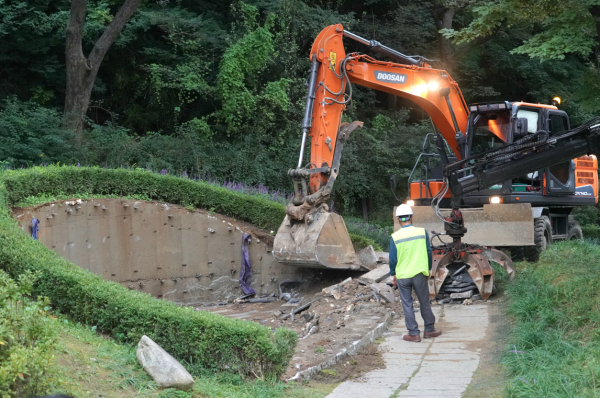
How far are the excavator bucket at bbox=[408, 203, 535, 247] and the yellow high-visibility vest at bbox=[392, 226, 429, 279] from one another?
331cm

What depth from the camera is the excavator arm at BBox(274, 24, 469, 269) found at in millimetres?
10203

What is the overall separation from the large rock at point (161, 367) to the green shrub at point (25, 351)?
91cm

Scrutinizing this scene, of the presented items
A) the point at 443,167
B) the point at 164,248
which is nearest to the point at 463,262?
the point at 443,167

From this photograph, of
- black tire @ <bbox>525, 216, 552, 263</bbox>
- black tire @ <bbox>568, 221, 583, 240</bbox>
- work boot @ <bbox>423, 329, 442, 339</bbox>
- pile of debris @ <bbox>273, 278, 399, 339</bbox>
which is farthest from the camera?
black tire @ <bbox>568, 221, 583, 240</bbox>

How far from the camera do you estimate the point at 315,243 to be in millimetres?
10047

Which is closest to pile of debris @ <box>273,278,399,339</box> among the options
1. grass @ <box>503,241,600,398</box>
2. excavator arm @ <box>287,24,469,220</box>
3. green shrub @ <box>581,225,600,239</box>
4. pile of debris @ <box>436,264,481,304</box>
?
pile of debris @ <box>436,264,481,304</box>

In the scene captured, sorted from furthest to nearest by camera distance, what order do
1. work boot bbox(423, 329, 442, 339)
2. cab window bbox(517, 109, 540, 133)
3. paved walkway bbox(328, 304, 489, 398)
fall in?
cab window bbox(517, 109, 540, 133) → work boot bbox(423, 329, 442, 339) → paved walkway bbox(328, 304, 489, 398)

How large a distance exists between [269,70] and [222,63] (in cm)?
229

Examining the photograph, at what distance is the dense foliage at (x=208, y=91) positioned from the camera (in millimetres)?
16688

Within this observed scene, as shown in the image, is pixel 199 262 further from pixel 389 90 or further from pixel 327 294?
pixel 389 90

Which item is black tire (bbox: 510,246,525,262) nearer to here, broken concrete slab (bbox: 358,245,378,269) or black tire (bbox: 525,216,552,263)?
black tire (bbox: 525,216,552,263)

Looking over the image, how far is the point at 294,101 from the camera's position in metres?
20.1

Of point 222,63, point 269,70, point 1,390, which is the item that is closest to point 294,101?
point 269,70

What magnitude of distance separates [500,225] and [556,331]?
4452 millimetres
